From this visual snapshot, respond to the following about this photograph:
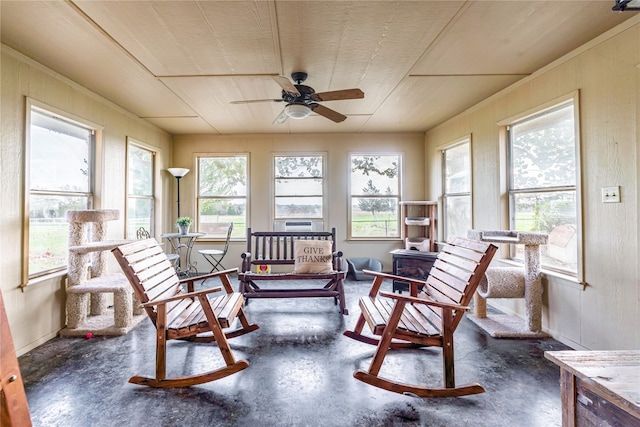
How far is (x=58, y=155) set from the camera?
110 inches

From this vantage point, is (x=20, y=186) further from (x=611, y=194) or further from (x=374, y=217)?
(x=611, y=194)

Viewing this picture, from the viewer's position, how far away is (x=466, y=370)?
2.03m

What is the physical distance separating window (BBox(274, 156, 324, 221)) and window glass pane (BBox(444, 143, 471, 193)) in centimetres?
209

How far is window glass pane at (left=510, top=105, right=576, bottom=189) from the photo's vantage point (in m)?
2.47

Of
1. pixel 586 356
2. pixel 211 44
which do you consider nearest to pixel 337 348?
pixel 586 356

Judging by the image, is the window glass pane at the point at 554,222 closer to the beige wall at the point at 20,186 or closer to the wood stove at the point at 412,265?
the wood stove at the point at 412,265

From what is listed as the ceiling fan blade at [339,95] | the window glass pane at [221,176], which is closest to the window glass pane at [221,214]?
the window glass pane at [221,176]

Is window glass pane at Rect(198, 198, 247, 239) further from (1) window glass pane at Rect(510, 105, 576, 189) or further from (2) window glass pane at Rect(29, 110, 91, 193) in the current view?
(1) window glass pane at Rect(510, 105, 576, 189)

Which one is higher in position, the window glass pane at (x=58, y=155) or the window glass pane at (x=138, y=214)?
the window glass pane at (x=58, y=155)

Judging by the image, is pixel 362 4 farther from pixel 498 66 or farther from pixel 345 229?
pixel 345 229

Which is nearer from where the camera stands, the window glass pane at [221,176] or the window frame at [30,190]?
the window frame at [30,190]

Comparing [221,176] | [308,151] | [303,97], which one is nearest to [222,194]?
[221,176]

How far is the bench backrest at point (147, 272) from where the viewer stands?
1878 mm

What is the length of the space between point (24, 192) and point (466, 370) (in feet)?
12.6
